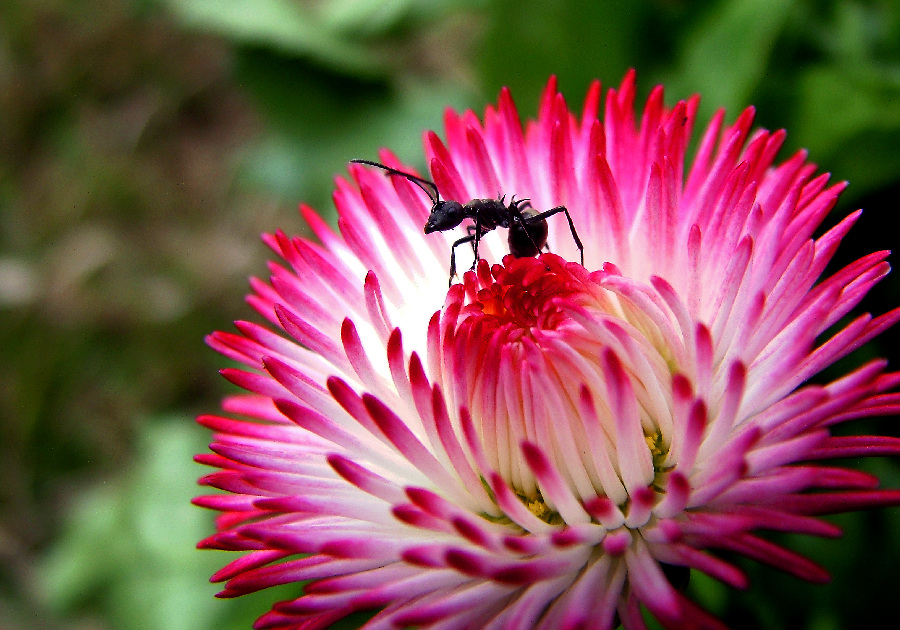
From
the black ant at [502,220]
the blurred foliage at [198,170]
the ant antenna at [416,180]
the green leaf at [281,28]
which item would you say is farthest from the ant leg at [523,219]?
the green leaf at [281,28]

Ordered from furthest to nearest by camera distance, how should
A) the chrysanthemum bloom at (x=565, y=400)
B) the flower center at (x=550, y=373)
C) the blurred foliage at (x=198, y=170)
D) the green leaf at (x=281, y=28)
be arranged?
1. the green leaf at (x=281, y=28)
2. the blurred foliage at (x=198, y=170)
3. the flower center at (x=550, y=373)
4. the chrysanthemum bloom at (x=565, y=400)

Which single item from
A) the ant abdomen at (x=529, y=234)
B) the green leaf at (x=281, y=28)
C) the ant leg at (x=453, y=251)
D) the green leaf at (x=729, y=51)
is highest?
the green leaf at (x=281, y=28)

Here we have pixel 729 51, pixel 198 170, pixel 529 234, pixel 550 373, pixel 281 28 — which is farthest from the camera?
pixel 198 170

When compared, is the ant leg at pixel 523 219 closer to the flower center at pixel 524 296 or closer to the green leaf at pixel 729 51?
the flower center at pixel 524 296

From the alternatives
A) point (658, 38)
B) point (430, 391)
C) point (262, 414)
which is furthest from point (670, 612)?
point (658, 38)

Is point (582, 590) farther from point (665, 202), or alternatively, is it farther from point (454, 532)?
point (665, 202)

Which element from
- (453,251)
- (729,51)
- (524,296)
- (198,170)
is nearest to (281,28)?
(198,170)

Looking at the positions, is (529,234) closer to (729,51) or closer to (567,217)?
(567,217)
